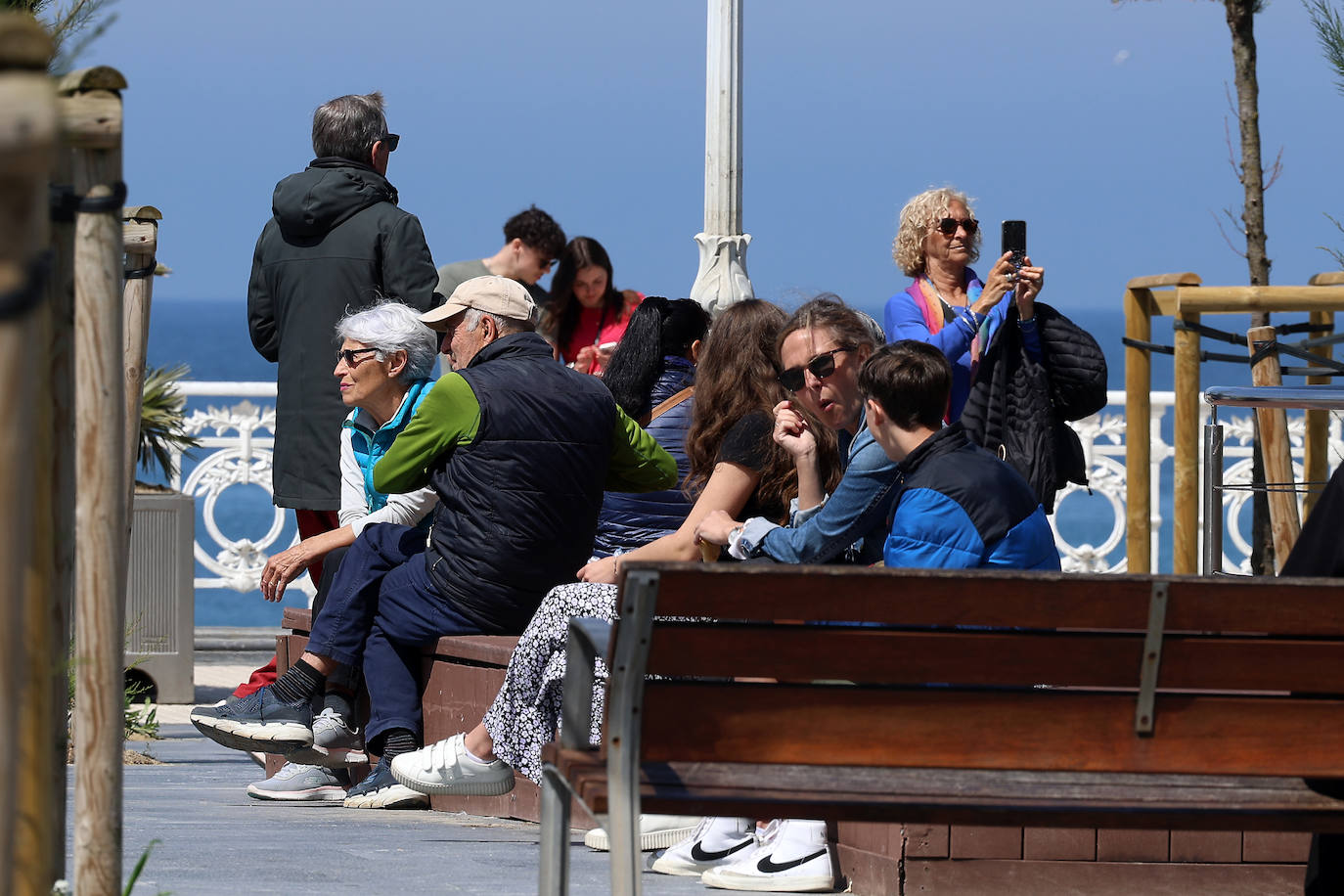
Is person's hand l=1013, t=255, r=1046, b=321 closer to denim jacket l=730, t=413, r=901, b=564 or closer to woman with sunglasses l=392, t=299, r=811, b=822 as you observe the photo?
woman with sunglasses l=392, t=299, r=811, b=822

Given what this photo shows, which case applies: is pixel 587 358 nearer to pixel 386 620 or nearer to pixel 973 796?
pixel 386 620

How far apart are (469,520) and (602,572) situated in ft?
1.35

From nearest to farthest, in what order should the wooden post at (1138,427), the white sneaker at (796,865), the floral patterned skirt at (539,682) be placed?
the white sneaker at (796,865), the floral patterned skirt at (539,682), the wooden post at (1138,427)

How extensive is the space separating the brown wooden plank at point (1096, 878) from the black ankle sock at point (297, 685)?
2.33 m

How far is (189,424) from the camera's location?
36.8 feet

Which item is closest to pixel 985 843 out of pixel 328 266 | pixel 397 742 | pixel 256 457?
pixel 397 742

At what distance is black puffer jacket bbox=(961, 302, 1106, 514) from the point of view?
605 centimetres

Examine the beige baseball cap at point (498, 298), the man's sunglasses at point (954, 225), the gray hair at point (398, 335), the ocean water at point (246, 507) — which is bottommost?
the ocean water at point (246, 507)

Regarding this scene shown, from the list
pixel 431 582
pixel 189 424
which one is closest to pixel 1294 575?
pixel 431 582

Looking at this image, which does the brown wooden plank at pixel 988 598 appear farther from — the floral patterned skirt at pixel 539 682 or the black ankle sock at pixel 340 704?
the black ankle sock at pixel 340 704

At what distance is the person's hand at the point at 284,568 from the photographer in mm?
6051

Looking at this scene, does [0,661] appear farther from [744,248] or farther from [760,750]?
[744,248]

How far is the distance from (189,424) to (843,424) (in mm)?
6879

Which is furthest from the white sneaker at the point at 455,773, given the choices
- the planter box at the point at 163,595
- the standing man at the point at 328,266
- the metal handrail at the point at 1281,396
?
the planter box at the point at 163,595
